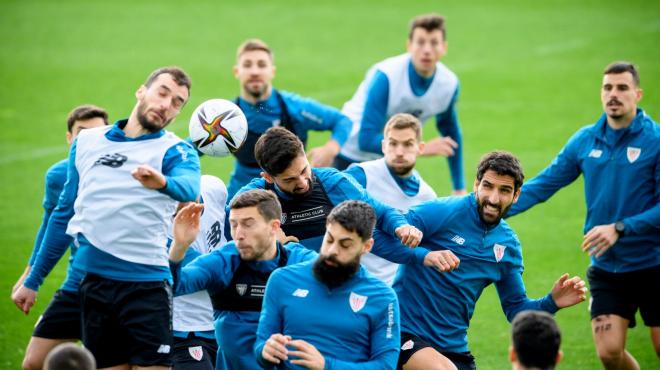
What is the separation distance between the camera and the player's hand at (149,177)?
6602 millimetres

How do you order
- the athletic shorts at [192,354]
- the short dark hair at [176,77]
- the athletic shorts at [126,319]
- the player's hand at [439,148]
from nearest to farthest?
the athletic shorts at [126,319] < the short dark hair at [176,77] < the athletic shorts at [192,354] < the player's hand at [439,148]

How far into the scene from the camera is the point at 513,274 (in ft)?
26.7

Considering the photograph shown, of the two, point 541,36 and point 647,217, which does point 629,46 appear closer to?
point 541,36

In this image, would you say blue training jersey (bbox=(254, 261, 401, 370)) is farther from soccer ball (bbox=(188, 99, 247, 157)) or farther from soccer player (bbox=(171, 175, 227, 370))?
soccer ball (bbox=(188, 99, 247, 157))

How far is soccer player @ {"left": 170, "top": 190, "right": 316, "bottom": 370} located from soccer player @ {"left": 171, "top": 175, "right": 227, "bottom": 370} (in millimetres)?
814

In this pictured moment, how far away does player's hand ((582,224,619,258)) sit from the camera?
28.1ft

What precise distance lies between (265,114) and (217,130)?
2209mm

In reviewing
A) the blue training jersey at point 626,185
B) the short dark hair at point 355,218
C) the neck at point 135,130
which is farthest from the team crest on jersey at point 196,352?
the blue training jersey at point 626,185

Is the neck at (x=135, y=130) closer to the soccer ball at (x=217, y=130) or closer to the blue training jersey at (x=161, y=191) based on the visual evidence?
A: the blue training jersey at (x=161, y=191)

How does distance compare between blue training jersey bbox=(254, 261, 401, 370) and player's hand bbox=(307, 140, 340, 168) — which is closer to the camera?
Result: blue training jersey bbox=(254, 261, 401, 370)

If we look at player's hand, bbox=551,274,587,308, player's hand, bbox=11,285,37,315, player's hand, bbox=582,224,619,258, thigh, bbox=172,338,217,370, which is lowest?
thigh, bbox=172,338,217,370

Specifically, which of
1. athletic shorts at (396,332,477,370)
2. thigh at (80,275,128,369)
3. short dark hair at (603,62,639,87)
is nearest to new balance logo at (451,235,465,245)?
athletic shorts at (396,332,477,370)

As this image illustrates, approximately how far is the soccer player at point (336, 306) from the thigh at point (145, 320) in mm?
779

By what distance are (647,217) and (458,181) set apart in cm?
431
